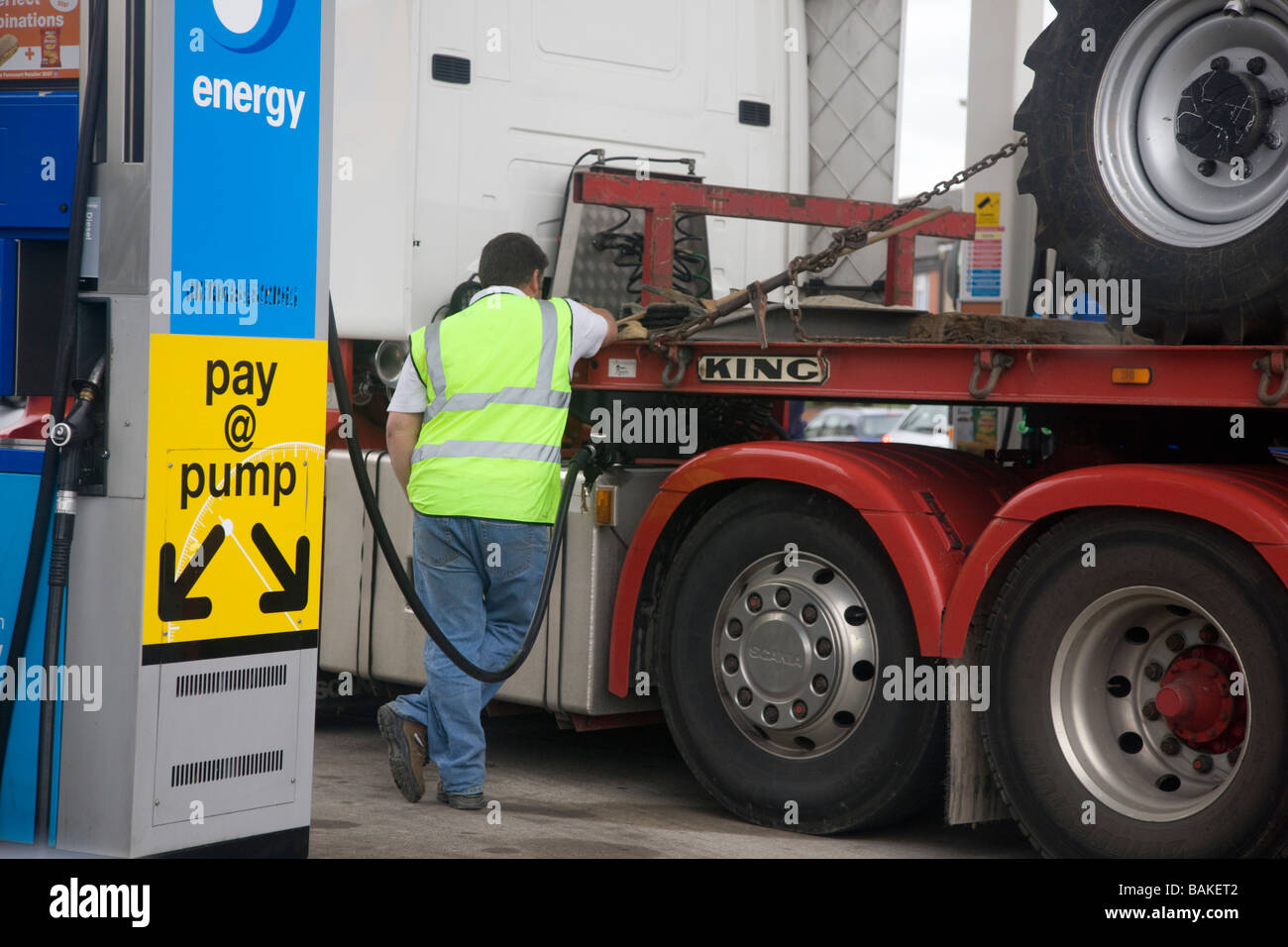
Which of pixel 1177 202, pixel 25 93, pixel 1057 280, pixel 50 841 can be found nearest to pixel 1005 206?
pixel 1057 280

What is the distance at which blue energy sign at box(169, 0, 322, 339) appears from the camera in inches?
166

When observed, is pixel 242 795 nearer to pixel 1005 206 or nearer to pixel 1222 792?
pixel 1222 792

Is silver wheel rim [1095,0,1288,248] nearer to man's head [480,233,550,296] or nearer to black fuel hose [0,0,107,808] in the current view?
man's head [480,233,550,296]

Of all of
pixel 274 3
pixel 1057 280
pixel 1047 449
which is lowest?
Answer: pixel 1047 449

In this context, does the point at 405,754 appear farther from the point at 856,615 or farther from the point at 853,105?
the point at 853,105

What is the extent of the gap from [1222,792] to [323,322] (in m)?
2.61

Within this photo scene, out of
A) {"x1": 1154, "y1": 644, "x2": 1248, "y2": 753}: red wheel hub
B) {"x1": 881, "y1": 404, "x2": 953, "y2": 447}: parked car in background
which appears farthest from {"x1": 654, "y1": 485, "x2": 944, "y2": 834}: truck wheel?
{"x1": 881, "y1": 404, "x2": 953, "y2": 447}: parked car in background

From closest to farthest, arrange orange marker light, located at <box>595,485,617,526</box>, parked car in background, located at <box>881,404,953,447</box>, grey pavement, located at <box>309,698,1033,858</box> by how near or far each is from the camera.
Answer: grey pavement, located at <box>309,698,1033,858</box> → orange marker light, located at <box>595,485,617,526</box> → parked car in background, located at <box>881,404,953,447</box>

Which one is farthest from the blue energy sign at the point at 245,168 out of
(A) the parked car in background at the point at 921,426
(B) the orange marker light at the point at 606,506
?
(A) the parked car in background at the point at 921,426

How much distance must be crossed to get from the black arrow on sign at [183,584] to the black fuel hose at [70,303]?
0.30m

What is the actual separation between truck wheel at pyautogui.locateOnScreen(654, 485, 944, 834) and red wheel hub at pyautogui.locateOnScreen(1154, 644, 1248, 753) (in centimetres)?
74

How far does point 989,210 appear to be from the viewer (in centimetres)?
645

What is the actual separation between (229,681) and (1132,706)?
94.5 inches

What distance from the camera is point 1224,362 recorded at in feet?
14.9
